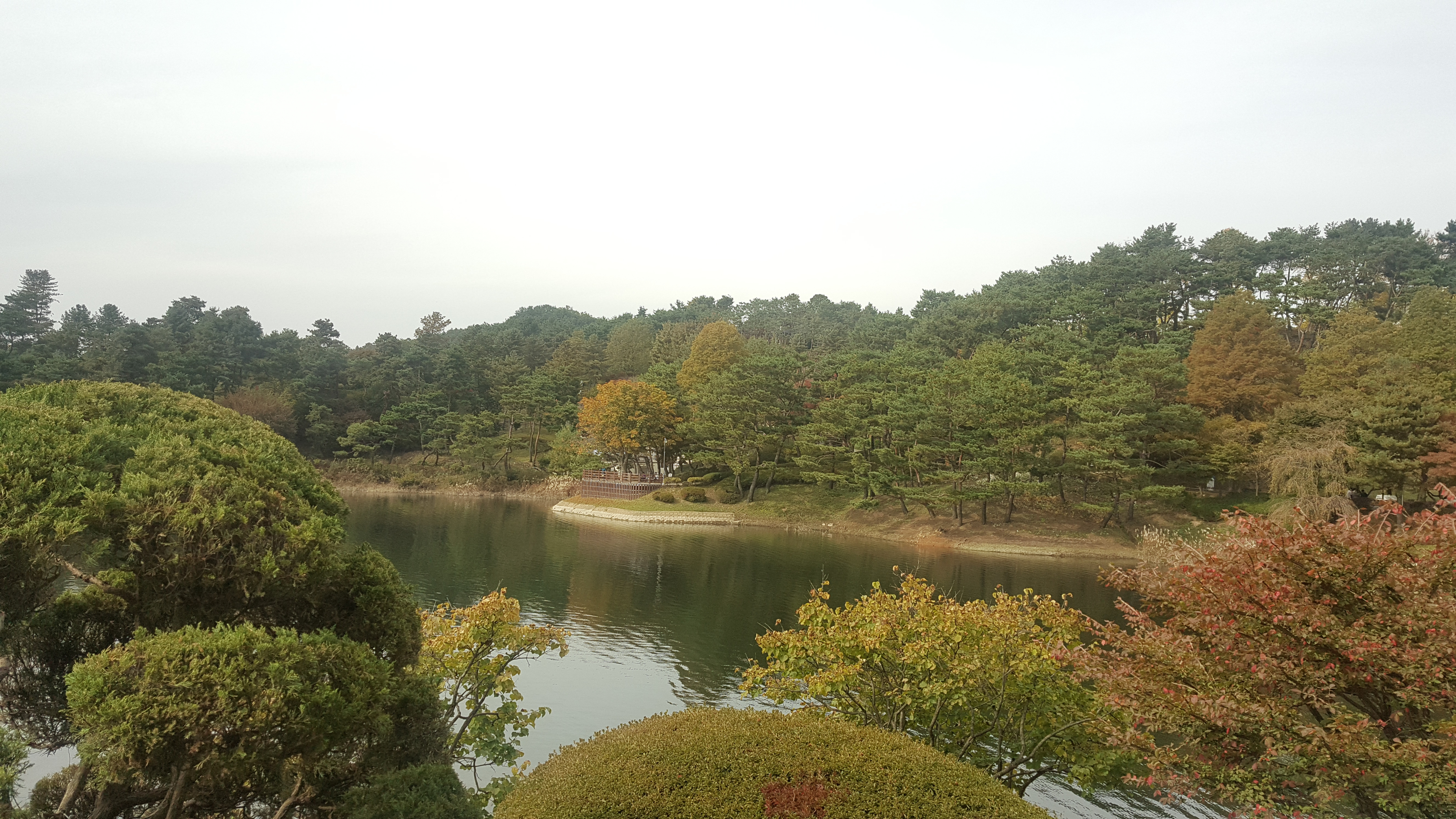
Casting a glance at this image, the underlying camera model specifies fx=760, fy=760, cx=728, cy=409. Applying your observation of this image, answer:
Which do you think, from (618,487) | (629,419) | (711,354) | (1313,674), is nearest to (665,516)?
(618,487)

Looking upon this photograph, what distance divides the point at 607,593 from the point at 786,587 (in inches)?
215

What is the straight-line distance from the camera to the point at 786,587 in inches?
917

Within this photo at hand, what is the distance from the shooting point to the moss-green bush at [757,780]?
5.15 metres

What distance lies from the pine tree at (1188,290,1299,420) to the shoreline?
32.4 ft

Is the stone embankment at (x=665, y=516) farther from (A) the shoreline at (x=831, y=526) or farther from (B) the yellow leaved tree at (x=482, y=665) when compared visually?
(B) the yellow leaved tree at (x=482, y=665)

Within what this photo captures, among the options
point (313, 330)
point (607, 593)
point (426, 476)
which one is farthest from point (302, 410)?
point (607, 593)

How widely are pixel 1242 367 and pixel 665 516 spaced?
93.4 ft

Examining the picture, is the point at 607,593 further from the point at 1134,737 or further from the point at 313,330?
the point at 313,330

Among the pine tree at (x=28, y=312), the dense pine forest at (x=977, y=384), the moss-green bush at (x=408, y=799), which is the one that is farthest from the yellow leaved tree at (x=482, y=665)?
the pine tree at (x=28, y=312)

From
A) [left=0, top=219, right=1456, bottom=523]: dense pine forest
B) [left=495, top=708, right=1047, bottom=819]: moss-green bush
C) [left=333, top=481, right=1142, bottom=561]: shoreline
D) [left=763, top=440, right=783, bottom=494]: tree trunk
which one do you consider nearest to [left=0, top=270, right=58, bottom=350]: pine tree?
[left=0, top=219, right=1456, bottom=523]: dense pine forest

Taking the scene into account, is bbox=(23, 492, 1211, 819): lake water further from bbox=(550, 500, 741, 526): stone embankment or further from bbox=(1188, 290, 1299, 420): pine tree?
bbox=(1188, 290, 1299, 420): pine tree

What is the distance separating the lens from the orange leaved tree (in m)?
43.6

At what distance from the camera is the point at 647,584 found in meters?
23.3

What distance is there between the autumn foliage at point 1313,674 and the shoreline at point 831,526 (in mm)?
25308
